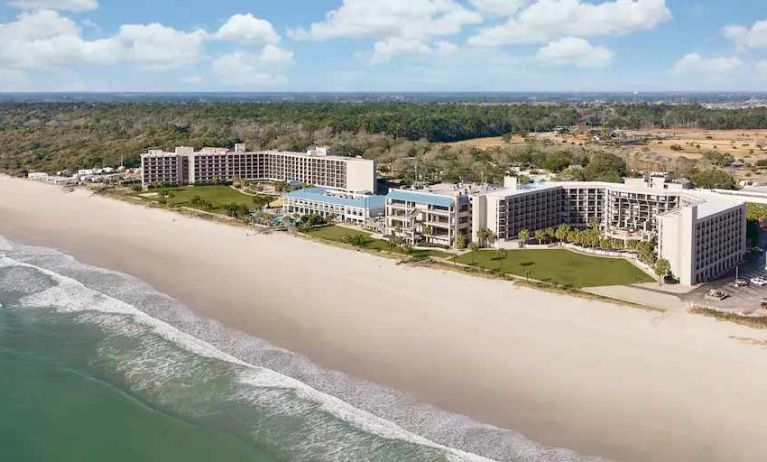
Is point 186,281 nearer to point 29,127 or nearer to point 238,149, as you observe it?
point 238,149

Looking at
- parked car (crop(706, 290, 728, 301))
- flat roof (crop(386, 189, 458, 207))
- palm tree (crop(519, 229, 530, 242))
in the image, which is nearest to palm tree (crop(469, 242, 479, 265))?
palm tree (crop(519, 229, 530, 242))

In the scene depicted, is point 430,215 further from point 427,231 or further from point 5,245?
point 5,245

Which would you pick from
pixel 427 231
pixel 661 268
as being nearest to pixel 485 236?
pixel 427 231

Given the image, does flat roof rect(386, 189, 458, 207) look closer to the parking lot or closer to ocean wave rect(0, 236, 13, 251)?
the parking lot

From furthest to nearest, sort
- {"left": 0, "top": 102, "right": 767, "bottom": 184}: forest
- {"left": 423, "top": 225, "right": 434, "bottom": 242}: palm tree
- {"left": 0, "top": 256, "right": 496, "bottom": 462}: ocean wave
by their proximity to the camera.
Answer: {"left": 0, "top": 102, "right": 767, "bottom": 184}: forest < {"left": 423, "top": 225, "right": 434, "bottom": 242}: palm tree < {"left": 0, "top": 256, "right": 496, "bottom": 462}: ocean wave

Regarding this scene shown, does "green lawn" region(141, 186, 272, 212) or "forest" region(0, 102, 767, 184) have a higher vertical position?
"forest" region(0, 102, 767, 184)

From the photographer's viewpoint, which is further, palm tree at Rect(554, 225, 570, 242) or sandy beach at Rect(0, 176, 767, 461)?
palm tree at Rect(554, 225, 570, 242)

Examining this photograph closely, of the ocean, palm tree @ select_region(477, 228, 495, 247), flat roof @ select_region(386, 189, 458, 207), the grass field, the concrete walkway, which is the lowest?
the ocean

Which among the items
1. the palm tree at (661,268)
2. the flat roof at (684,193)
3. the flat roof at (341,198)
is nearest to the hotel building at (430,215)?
the flat roof at (684,193)
